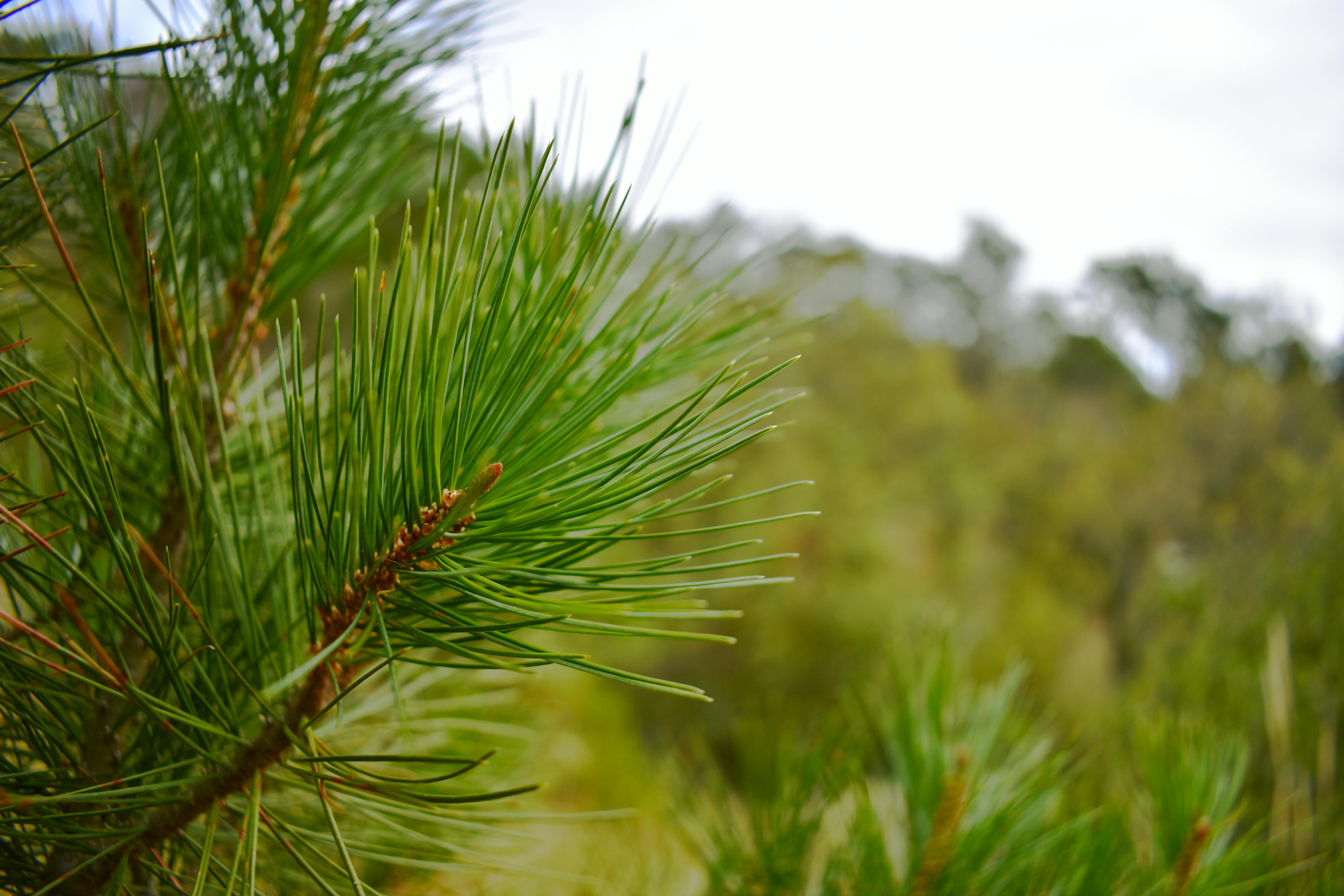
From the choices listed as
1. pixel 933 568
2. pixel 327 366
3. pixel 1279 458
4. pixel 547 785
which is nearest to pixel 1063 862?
pixel 547 785

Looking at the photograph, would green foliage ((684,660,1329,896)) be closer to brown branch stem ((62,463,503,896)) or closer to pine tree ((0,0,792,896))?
pine tree ((0,0,792,896))

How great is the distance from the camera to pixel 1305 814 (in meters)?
0.62

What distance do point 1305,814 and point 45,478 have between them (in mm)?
1127

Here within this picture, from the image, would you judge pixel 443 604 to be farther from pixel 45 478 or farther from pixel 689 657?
pixel 689 657

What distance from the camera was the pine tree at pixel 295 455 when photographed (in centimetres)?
21

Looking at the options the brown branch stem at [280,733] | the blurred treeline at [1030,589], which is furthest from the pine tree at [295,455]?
the blurred treeline at [1030,589]

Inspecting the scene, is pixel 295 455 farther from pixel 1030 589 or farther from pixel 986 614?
pixel 1030 589

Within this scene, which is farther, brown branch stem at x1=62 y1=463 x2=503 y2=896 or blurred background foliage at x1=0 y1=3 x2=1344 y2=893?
blurred background foliage at x1=0 y1=3 x2=1344 y2=893

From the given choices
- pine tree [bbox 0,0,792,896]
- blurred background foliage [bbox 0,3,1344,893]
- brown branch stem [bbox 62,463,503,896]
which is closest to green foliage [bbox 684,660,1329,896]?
blurred background foliage [bbox 0,3,1344,893]

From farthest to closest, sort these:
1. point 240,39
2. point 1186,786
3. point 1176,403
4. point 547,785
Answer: point 1176,403, point 1186,786, point 240,39, point 547,785

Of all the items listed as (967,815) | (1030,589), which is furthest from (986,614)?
(967,815)

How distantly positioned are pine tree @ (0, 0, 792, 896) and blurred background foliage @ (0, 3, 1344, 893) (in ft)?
0.08

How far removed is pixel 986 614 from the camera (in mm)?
4414

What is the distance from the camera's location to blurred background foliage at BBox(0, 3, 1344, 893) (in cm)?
42
